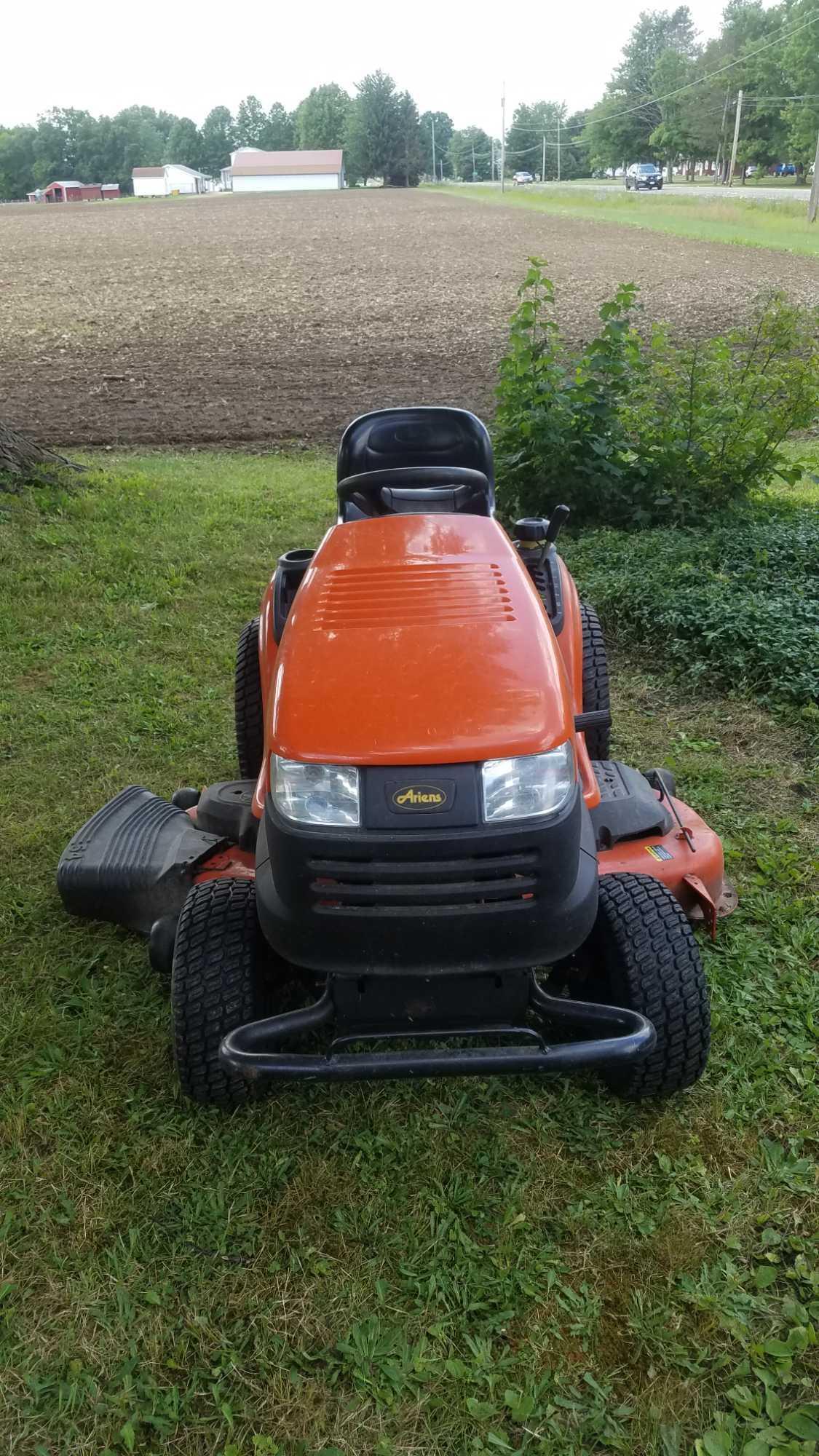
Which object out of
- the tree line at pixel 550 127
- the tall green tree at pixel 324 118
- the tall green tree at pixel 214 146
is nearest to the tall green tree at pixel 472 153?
the tree line at pixel 550 127

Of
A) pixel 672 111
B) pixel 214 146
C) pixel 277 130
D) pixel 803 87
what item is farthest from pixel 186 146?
pixel 803 87

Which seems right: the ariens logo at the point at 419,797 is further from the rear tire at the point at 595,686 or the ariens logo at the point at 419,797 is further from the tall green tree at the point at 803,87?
the tall green tree at the point at 803,87

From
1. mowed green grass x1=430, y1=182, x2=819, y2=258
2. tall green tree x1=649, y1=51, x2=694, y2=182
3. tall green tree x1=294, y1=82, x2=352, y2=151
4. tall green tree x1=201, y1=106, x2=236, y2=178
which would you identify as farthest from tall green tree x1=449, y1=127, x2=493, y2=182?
mowed green grass x1=430, y1=182, x2=819, y2=258

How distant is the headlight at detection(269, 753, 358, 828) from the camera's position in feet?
6.32

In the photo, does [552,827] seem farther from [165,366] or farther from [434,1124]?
[165,366]

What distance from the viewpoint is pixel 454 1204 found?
2.14 m

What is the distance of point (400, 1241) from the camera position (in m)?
2.07

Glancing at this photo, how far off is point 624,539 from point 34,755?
347 centimetres

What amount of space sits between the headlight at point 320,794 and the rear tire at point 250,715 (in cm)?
146

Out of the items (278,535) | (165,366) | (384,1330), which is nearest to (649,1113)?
(384,1330)

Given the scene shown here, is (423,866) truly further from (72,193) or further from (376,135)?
(376,135)

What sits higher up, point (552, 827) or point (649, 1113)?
point (552, 827)

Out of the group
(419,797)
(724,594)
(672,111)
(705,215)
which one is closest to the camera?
(419,797)

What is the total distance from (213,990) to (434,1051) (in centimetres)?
54
